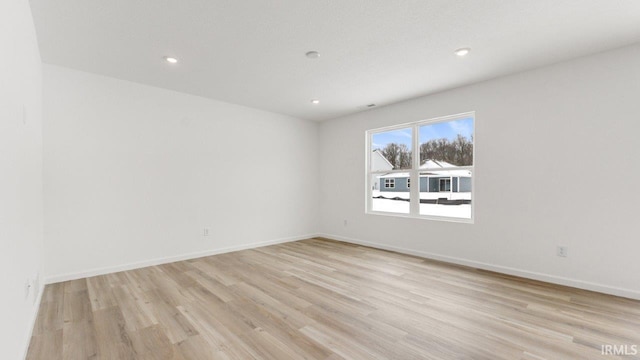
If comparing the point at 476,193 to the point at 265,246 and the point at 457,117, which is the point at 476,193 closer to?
the point at 457,117

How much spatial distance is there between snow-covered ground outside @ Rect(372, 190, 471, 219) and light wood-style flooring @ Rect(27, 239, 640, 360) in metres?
0.85

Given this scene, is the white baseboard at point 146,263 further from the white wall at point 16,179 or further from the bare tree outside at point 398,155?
the bare tree outside at point 398,155

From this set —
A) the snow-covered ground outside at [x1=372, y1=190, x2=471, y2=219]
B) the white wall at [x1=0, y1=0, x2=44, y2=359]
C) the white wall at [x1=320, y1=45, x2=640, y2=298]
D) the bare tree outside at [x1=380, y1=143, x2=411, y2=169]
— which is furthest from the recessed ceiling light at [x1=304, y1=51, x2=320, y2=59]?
the snow-covered ground outside at [x1=372, y1=190, x2=471, y2=219]

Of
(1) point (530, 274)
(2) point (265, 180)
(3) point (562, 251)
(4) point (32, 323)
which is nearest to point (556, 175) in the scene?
(3) point (562, 251)

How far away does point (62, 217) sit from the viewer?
3.16 metres

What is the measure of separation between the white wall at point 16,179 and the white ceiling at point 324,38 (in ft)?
1.81

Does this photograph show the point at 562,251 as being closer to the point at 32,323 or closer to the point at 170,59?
the point at 170,59

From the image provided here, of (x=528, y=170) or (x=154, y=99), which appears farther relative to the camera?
(x=154, y=99)

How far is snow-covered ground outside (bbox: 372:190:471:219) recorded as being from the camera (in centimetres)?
395

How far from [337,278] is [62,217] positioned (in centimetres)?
329

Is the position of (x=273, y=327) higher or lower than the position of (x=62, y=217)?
lower

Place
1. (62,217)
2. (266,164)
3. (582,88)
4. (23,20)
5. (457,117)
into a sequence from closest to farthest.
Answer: (23,20), (582,88), (62,217), (457,117), (266,164)

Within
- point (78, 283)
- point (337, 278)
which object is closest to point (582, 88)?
point (337, 278)

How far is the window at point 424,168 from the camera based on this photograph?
3963mm
